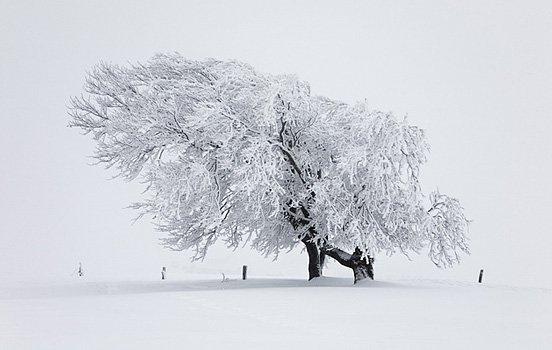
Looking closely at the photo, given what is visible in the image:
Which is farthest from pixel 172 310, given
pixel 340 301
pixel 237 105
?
pixel 237 105

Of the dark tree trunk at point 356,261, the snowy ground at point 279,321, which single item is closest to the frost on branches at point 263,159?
the dark tree trunk at point 356,261

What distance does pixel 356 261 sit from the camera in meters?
21.4

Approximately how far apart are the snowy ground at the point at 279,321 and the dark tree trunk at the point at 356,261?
436 centimetres

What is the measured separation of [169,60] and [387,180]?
27.6 ft

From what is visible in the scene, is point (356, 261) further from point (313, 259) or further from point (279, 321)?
point (279, 321)

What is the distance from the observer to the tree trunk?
22641mm

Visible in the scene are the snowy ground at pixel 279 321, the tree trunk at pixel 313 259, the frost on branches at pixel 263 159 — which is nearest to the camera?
the snowy ground at pixel 279 321

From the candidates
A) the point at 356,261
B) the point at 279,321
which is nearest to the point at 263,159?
the point at 356,261

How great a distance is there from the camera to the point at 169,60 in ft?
71.7

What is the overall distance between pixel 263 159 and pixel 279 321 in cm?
824

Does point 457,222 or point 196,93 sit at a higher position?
point 196,93

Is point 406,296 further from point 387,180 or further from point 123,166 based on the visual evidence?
point 123,166

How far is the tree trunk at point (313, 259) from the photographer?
22641mm

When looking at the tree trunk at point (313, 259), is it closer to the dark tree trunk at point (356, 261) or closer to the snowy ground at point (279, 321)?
the dark tree trunk at point (356, 261)
